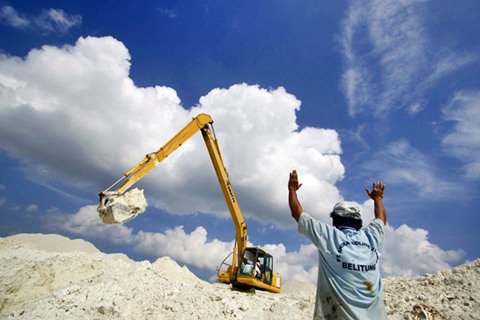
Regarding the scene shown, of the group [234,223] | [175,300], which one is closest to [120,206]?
[175,300]

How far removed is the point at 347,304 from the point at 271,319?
26.2ft

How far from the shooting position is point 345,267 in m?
2.24

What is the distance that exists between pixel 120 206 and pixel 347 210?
8.41 m

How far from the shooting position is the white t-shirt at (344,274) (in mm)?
2194

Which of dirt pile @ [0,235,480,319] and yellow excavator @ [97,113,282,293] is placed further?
yellow excavator @ [97,113,282,293]

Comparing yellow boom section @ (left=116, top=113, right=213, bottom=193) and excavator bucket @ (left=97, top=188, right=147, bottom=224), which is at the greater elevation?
yellow boom section @ (left=116, top=113, right=213, bottom=193)

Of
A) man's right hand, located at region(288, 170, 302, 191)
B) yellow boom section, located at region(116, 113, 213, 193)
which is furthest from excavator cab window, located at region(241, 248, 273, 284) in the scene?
man's right hand, located at region(288, 170, 302, 191)

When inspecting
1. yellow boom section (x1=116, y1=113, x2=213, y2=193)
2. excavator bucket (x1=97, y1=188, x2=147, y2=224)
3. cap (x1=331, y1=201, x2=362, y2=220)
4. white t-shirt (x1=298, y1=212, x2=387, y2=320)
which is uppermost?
yellow boom section (x1=116, y1=113, x2=213, y2=193)

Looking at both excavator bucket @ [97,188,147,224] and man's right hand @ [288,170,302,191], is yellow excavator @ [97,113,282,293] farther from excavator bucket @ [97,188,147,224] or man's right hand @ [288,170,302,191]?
man's right hand @ [288,170,302,191]

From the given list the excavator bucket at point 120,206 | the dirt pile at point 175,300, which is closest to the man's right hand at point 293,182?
the dirt pile at point 175,300

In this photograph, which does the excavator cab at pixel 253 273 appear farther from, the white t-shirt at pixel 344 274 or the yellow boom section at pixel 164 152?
the white t-shirt at pixel 344 274

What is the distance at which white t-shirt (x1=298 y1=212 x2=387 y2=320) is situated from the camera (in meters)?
2.19

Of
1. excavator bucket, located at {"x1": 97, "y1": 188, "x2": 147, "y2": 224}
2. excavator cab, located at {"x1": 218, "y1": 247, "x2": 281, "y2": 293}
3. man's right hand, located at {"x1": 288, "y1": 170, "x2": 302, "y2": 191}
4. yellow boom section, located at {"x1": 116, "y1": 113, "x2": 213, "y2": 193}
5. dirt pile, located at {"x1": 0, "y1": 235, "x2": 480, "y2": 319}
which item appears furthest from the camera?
excavator cab, located at {"x1": 218, "y1": 247, "x2": 281, "y2": 293}

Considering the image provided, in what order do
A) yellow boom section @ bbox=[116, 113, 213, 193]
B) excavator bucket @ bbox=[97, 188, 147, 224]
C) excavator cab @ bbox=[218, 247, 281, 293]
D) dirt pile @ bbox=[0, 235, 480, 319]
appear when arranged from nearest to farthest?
dirt pile @ bbox=[0, 235, 480, 319]
excavator bucket @ bbox=[97, 188, 147, 224]
yellow boom section @ bbox=[116, 113, 213, 193]
excavator cab @ bbox=[218, 247, 281, 293]
